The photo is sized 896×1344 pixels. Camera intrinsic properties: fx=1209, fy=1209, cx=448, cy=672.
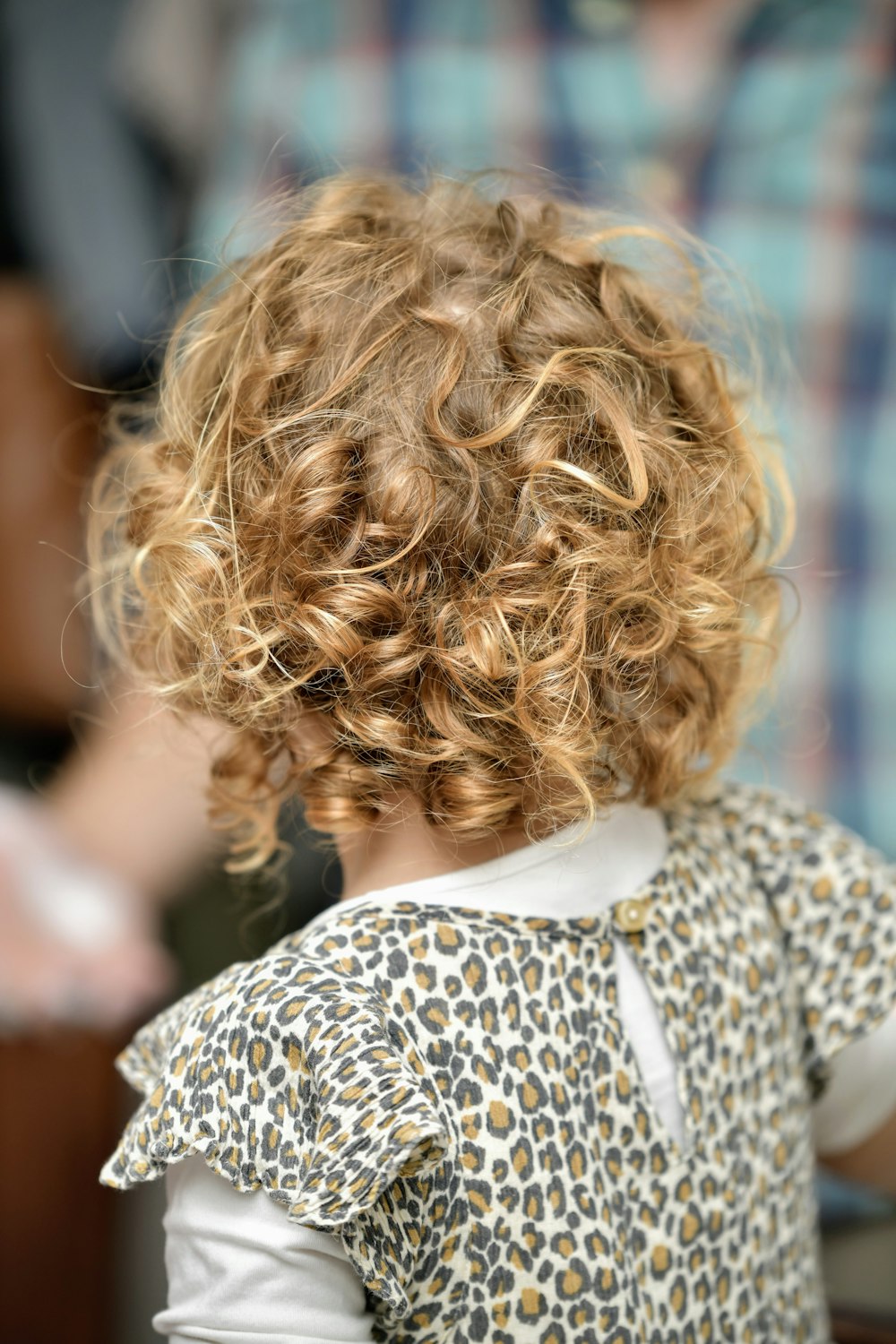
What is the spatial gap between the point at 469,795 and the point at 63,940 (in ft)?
2.18

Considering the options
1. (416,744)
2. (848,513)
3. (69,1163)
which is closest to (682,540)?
(416,744)

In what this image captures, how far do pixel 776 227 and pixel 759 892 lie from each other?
838 mm

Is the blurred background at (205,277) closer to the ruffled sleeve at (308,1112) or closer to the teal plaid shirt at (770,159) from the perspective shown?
the teal plaid shirt at (770,159)

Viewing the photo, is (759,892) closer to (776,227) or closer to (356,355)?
(356,355)

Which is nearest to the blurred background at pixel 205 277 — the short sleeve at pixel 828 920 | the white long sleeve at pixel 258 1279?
the short sleeve at pixel 828 920

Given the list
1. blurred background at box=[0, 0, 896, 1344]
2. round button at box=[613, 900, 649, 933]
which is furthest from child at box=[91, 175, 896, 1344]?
blurred background at box=[0, 0, 896, 1344]

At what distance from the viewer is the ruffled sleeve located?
0.50 metres

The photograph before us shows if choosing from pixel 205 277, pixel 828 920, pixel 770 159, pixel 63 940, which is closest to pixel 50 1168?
pixel 63 940

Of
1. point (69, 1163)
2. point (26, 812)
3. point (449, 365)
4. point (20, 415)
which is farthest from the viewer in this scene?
point (20, 415)

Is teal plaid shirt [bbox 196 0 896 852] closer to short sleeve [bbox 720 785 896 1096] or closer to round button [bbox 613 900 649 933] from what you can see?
short sleeve [bbox 720 785 896 1096]

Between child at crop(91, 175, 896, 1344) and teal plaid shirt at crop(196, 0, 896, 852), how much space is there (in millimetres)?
505

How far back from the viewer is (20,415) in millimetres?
1455

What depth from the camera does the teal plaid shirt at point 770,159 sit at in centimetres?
121

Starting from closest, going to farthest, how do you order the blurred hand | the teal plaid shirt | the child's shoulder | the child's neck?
the child's shoulder
the child's neck
the blurred hand
the teal plaid shirt
